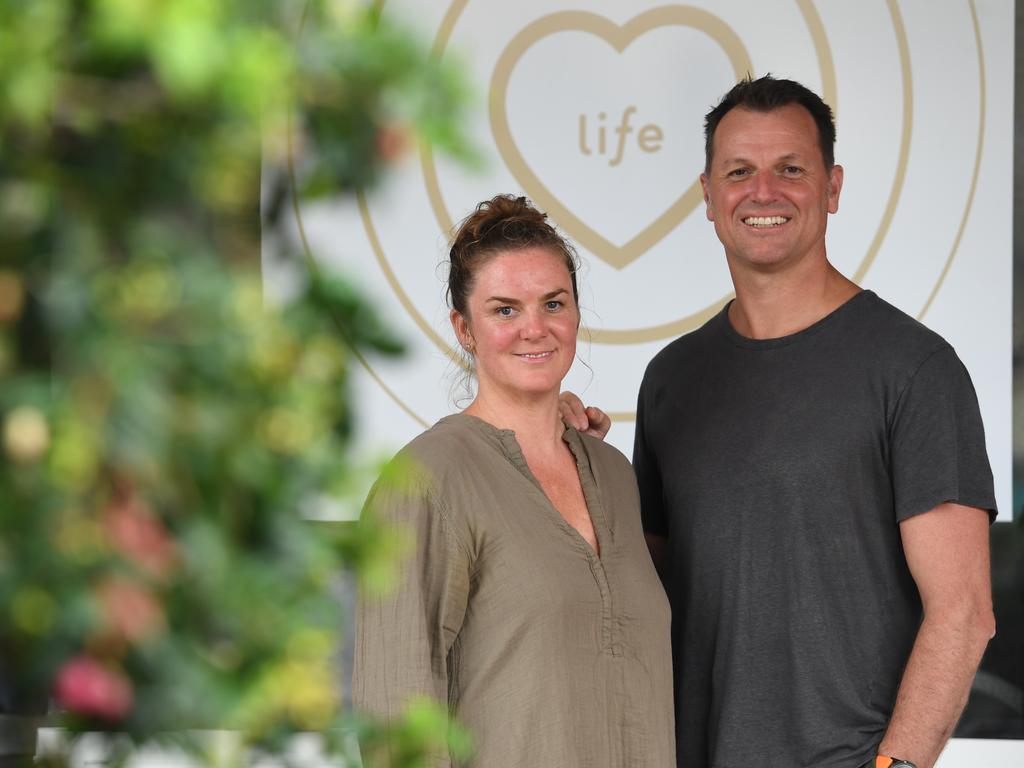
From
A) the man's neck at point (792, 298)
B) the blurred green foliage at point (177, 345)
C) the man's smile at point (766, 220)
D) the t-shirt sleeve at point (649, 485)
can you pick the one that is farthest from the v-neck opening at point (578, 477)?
the blurred green foliage at point (177, 345)

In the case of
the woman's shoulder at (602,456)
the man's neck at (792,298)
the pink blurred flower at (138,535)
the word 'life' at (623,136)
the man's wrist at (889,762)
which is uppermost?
the word 'life' at (623,136)

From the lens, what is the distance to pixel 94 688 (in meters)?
0.55

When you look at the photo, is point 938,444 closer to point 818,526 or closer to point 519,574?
point 818,526

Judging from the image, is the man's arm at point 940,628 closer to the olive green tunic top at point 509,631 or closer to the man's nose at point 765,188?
the olive green tunic top at point 509,631

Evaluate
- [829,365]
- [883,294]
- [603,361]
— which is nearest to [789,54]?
[883,294]

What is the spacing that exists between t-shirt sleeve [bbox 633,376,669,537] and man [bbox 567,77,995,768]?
0.43 feet

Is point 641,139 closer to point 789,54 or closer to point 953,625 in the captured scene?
point 789,54

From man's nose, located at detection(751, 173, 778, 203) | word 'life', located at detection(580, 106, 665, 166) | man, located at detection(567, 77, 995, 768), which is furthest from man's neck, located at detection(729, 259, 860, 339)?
word 'life', located at detection(580, 106, 665, 166)

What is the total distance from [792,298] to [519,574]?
783 mm

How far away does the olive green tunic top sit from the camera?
1.84 meters

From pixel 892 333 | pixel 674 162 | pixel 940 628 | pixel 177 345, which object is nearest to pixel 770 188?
pixel 892 333

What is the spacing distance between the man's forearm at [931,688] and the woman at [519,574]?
373 millimetres

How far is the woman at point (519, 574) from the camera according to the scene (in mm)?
1845

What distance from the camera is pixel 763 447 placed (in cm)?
223
